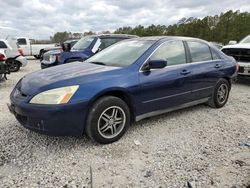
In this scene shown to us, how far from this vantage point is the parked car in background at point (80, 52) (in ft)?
25.9

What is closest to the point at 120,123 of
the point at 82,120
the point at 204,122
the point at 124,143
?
the point at 124,143

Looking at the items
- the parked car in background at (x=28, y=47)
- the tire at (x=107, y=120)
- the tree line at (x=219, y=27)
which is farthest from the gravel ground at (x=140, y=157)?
the tree line at (x=219, y=27)

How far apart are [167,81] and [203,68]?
43.8 inches

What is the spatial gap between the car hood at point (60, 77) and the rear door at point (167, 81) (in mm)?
622

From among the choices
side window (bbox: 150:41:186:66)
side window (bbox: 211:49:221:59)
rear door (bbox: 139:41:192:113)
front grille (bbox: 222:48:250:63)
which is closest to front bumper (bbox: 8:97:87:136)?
rear door (bbox: 139:41:192:113)

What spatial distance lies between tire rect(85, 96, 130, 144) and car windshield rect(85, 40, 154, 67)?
0.73 metres

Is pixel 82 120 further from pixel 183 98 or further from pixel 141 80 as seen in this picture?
pixel 183 98

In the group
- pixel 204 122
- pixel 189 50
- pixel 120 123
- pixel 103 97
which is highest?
pixel 189 50

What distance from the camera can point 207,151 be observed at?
3.59 m

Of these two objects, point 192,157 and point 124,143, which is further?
point 124,143

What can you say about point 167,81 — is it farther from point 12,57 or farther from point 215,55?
point 12,57

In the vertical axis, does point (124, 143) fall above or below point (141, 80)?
below

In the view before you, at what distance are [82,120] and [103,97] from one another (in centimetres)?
44

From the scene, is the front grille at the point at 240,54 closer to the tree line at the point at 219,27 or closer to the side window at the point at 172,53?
the side window at the point at 172,53
